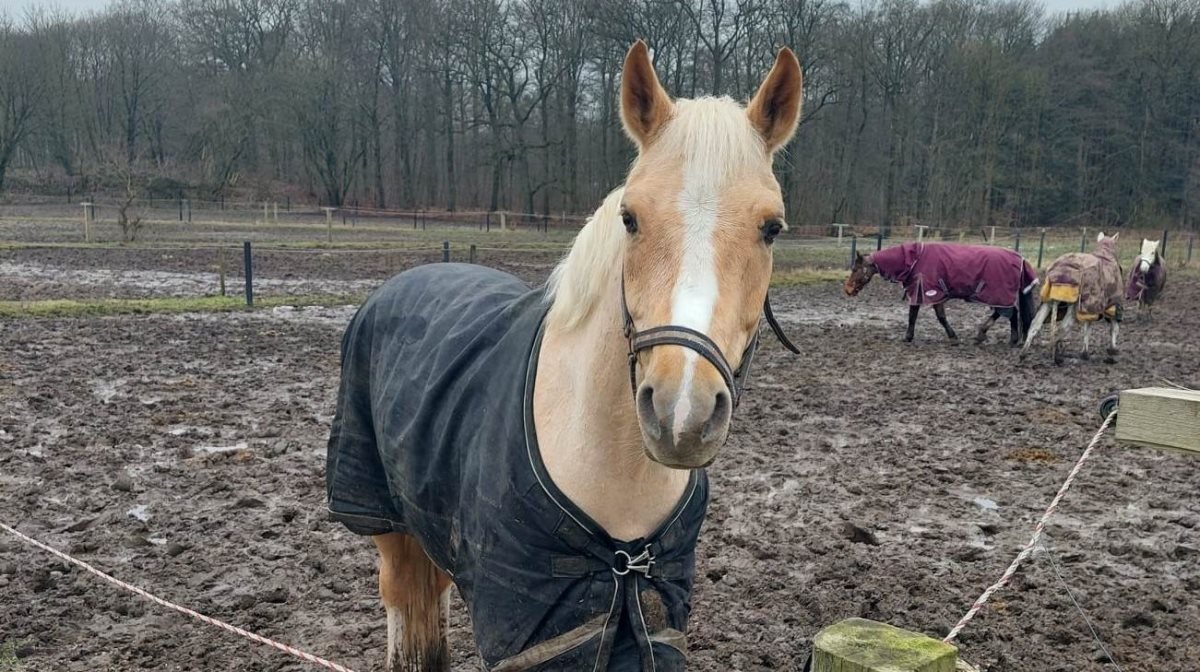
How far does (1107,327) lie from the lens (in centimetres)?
1386

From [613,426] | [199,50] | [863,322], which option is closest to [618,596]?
[613,426]

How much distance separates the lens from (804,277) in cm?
1956

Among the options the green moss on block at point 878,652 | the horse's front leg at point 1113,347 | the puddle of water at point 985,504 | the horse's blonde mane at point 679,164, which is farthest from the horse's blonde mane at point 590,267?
the horse's front leg at point 1113,347

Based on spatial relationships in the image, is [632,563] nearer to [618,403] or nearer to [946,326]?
[618,403]

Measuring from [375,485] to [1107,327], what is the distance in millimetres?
14256

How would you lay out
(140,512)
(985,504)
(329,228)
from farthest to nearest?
(329,228)
(985,504)
(140,512)

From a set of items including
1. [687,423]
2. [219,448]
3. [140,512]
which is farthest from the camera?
[219,448]

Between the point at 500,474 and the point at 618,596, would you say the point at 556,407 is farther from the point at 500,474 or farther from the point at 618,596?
the point at 618,596

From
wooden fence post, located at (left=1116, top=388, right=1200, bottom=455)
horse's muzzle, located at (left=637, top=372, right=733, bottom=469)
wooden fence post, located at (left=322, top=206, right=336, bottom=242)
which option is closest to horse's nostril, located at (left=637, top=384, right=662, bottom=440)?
horse's muzzle, located at (left=637, top=372, right=733, bottom=469)

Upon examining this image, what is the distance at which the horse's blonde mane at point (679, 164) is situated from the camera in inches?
70.5

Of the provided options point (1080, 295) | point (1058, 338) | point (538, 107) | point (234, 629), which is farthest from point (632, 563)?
point (538, 107)

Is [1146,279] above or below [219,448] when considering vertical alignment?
above

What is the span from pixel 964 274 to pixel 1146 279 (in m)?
4.33

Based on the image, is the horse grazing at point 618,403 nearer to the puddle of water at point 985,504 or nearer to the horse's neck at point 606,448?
the horse's neck at point 606,448
